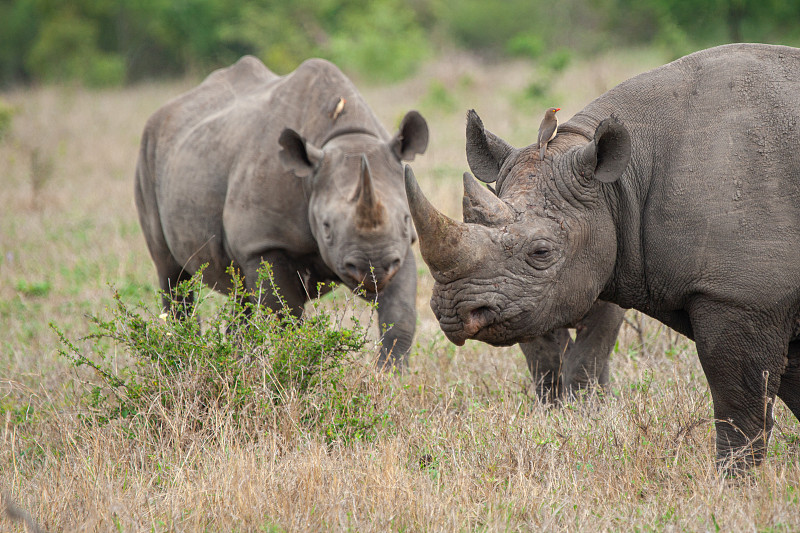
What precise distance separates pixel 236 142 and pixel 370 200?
5.39 ft

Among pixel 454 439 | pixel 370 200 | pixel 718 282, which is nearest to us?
pixel 718 282

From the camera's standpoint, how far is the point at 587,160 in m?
3.78

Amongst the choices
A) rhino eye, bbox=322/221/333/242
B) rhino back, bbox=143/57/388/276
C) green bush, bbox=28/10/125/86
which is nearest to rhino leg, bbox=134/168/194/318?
rhino back, bbox=143/57/388/276

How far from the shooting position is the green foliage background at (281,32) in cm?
2803

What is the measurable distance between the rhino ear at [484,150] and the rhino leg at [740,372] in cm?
110

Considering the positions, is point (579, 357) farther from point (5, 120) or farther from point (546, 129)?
point (5, 120)

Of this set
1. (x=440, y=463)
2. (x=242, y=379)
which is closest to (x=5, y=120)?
(x=242, y=379)

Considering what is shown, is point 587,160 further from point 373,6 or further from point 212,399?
point 373,6

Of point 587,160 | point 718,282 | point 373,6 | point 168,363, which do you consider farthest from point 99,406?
point 373,6

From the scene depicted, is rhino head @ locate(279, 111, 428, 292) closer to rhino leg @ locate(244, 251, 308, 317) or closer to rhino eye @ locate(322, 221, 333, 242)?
rhino eye @ locate(322, 221, 333, 242)

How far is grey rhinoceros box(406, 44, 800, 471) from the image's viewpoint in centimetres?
357

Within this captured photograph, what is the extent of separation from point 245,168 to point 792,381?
386cm

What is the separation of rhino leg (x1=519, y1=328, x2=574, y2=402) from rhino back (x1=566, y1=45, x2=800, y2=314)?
53.7 inches

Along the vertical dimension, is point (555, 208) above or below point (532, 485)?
above
